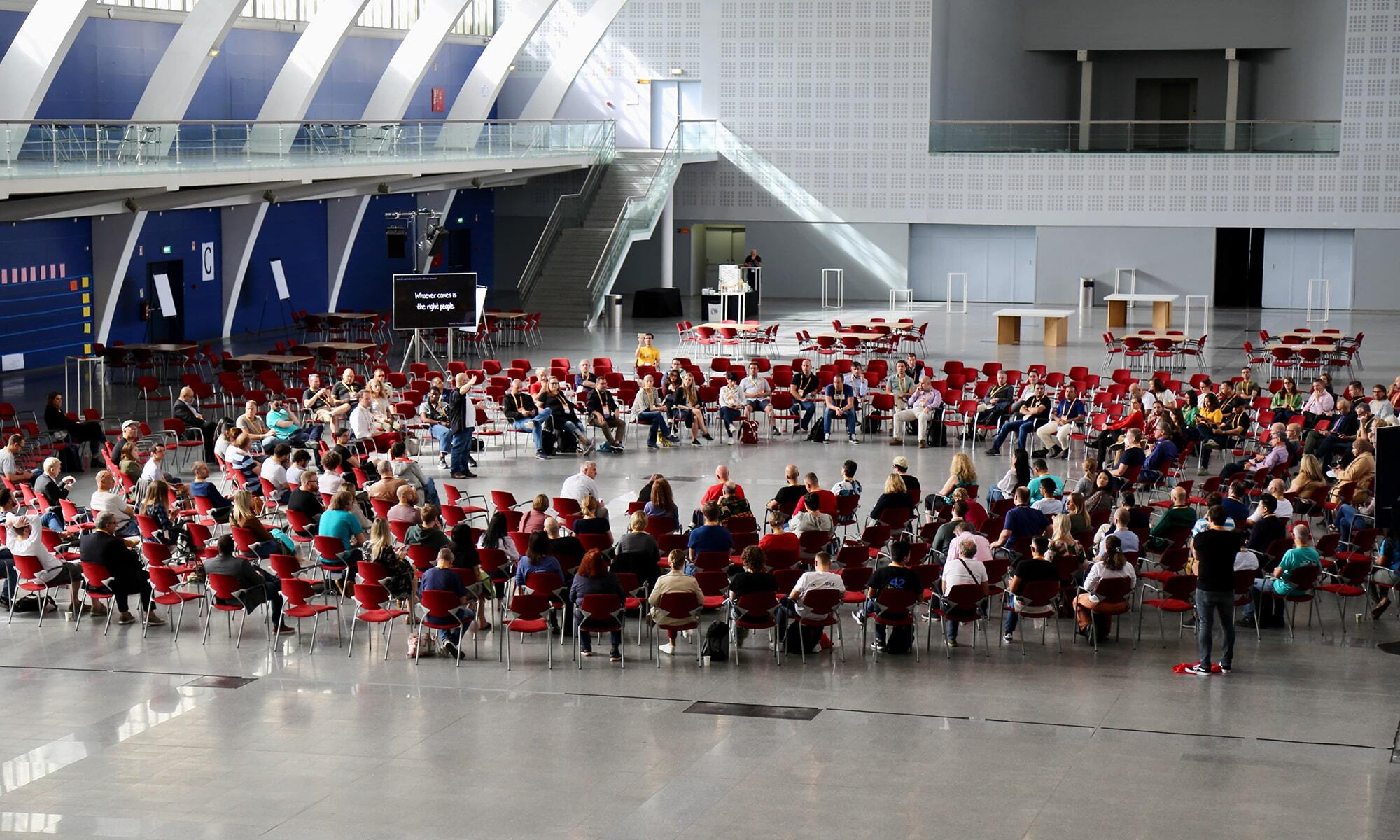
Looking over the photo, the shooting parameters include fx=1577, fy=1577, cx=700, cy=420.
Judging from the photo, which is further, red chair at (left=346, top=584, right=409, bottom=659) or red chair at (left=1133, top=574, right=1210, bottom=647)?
red chair at (left=1133, top=574, right=1210, bottom=647)

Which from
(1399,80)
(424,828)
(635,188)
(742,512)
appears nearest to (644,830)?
(424,828)

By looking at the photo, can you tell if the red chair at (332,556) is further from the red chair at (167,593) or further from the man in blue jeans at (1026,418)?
the man in blue jeans at (1026,418)

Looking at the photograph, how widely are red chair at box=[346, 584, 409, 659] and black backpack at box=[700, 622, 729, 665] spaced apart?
2.27 metres

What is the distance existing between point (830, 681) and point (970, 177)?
2963 cm

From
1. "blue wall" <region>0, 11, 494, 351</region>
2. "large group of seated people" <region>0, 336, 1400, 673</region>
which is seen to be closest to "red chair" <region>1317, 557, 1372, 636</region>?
"large group of seated people" <region>0, 336, 1400, 673</region>

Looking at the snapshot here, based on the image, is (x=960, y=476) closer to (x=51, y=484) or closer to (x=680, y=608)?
(x=680, y=608)

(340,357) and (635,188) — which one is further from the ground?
(635,188)

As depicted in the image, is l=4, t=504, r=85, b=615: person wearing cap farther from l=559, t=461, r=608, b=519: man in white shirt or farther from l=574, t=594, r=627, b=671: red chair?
l=559, t=461, r=608, b=519: man in white shirt

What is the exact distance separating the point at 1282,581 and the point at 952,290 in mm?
28352

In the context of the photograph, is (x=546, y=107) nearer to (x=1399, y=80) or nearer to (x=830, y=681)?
(x=1399, y=80)

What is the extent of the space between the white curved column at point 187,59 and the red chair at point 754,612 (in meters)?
17.8

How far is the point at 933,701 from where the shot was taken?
1040 centimetres

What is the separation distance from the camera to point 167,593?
12.1 meters

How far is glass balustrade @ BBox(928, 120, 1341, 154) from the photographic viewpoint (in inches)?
1447
